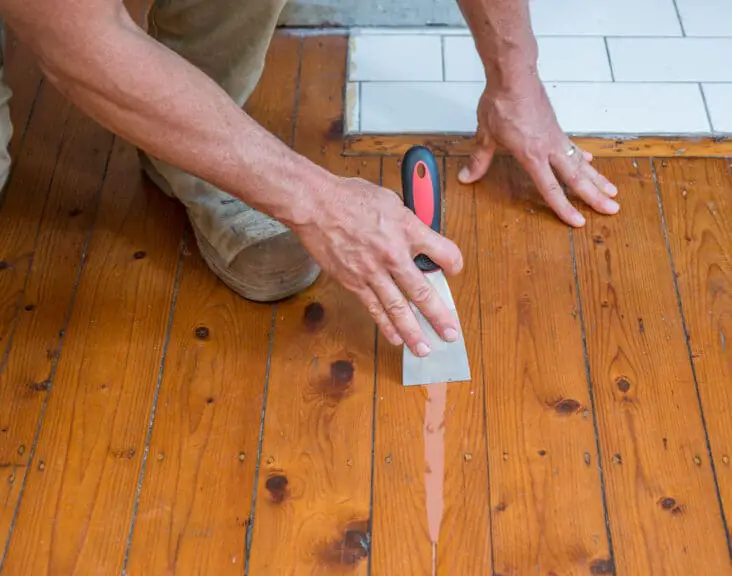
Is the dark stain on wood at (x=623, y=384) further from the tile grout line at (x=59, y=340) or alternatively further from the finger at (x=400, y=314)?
the tile grout line at (x=59, y=340)

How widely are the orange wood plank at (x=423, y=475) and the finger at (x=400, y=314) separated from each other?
13cm

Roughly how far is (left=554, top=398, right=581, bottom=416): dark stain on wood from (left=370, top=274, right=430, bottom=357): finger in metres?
0.22

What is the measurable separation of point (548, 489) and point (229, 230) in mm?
611

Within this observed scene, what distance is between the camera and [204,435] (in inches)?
50.1

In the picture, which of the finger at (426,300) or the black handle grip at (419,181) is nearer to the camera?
the finger at (426,300)

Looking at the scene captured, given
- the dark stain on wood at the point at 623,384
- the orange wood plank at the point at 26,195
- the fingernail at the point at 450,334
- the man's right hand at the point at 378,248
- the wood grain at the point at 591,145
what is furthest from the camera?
the wood grain at the point at 591,145

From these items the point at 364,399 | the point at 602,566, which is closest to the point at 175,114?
the point at 364,399

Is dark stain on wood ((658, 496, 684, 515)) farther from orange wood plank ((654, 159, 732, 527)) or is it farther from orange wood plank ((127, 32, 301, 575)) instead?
orange wood plank ((127, 32, 301, 575))

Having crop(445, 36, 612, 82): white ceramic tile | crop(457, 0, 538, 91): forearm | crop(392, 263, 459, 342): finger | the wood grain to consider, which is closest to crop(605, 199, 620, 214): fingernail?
the wood grain

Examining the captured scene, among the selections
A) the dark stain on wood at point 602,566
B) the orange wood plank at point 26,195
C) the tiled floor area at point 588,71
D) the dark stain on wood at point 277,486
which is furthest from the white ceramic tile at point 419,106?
the dark stain on wood at point 602,566

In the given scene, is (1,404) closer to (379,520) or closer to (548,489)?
(379,520)

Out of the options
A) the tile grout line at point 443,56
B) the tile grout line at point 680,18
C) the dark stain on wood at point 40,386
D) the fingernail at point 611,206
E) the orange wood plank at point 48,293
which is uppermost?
the orange wood plank at point 48,293

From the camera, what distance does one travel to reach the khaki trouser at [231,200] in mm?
1391

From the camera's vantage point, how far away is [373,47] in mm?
1842
